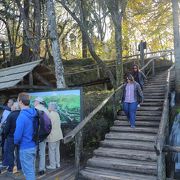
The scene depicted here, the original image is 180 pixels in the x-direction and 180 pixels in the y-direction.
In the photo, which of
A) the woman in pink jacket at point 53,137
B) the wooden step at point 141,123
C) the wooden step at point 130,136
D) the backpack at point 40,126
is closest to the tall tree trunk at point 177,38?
the wooden step at point 141,123

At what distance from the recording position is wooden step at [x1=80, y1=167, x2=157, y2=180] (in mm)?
7634

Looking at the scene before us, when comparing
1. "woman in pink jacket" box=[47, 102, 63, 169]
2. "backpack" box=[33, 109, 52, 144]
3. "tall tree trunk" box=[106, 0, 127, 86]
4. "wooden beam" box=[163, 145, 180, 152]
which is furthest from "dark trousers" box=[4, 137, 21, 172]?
"tall tree trunk" box=[106, 0, 127, 86]

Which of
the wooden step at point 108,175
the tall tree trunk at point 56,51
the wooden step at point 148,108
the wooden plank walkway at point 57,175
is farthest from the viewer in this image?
A: the tall tree trunk at point 56,51

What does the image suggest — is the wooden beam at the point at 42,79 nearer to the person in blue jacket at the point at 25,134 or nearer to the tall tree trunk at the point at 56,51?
the tall tree trunk at the point at 56,51

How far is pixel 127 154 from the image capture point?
28.3ft

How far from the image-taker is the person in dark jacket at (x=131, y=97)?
10.1m

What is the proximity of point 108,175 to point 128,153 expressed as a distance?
109cm

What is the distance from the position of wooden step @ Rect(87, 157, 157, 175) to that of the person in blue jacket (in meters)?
2.57

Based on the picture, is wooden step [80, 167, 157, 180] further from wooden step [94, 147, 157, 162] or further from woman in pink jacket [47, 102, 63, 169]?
woman in pink jacket [47, 102, 63, 169]

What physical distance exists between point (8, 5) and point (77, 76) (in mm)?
7627

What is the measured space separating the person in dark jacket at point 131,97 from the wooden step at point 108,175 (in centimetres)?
246

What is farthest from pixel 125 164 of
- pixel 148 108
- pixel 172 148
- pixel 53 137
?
pixel 148 108

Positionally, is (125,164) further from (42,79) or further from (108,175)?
(42,79)

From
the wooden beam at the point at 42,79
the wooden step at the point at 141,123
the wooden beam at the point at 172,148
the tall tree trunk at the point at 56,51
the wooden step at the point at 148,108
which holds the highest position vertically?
the tall tree trunk at the point at 56,51
